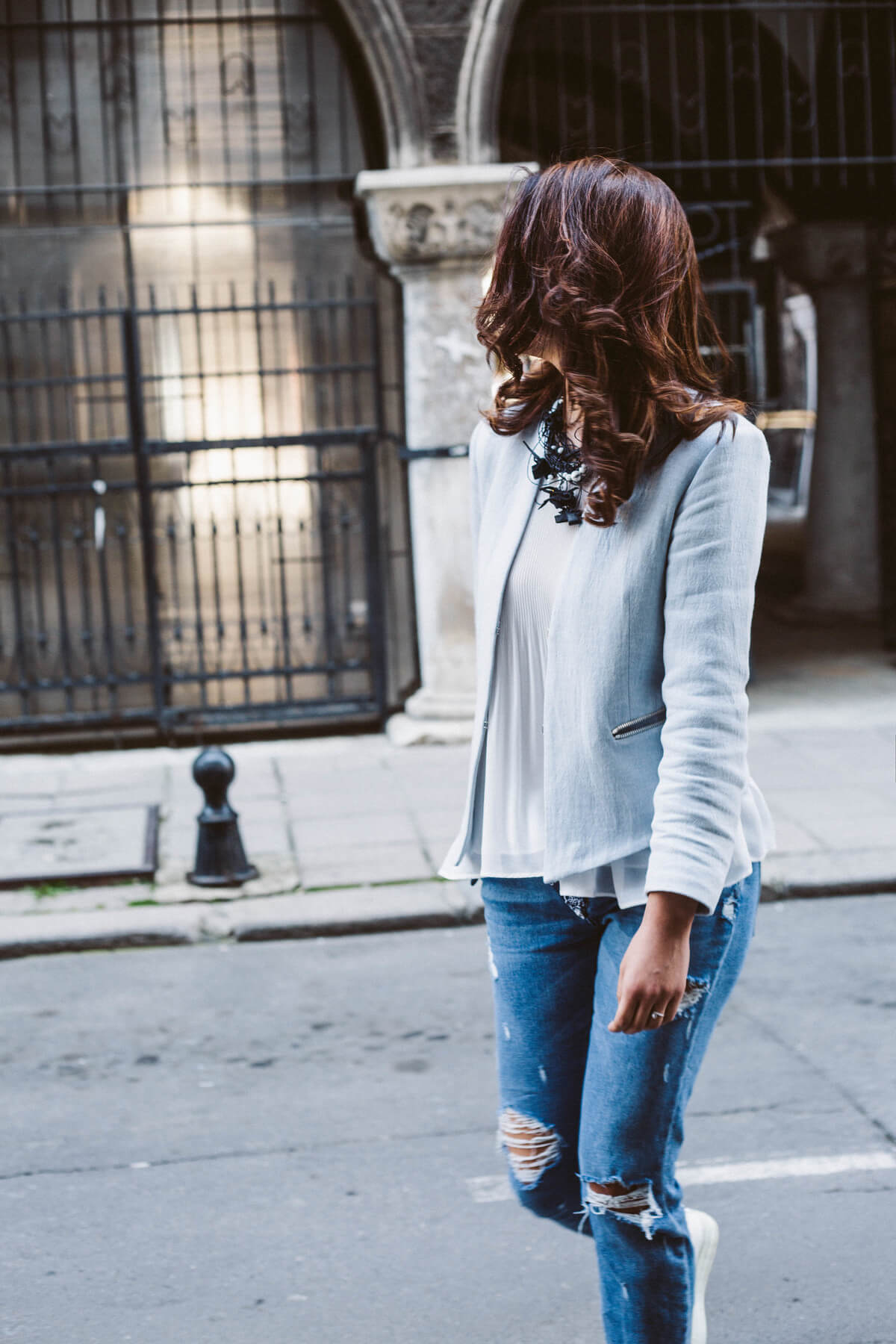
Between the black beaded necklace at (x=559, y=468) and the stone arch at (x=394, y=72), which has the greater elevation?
the stone arch at (x=394, y=72)

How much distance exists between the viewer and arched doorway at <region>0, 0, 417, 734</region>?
28.7 feet

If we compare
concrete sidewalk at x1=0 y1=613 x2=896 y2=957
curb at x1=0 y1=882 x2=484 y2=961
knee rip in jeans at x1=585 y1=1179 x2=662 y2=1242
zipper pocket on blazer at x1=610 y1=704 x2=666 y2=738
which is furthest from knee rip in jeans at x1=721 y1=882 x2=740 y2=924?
curb at x1=0 y1=882 x2=484 y2=961

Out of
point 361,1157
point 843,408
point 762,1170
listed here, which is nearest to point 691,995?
point 762,1170

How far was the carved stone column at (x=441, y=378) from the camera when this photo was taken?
8.44 m

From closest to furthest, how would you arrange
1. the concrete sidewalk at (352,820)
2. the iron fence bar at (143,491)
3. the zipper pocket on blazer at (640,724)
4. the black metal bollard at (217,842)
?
A: 1. the zipper pocket on blazer at (640,724)
2. the concrete sidewalk at (352,820)
3. the black metal bollard at (217,842)
4. the iron fence bar at (143,491)

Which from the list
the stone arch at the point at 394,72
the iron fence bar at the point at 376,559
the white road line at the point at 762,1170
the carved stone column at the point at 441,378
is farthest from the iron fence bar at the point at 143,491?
the white road line at the point at 762,1170

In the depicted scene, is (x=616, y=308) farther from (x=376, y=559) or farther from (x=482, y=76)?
(x=376, y=559)

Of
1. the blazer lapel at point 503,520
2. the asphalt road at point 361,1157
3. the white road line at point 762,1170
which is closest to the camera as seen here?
the blazer lapel at point 503,520

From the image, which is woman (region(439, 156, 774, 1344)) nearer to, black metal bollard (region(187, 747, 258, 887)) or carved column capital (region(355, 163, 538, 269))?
black metal bollard (region(187, 747, 258, 887))

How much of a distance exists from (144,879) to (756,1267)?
3634 millimetres

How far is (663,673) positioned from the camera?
2150 millimetres

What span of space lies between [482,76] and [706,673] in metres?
7.17

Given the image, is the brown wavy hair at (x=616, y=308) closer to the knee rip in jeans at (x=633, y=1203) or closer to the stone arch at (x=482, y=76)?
the knee rip in jeans at (x=633, y=1203)

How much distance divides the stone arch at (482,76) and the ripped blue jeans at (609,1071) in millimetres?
6904
